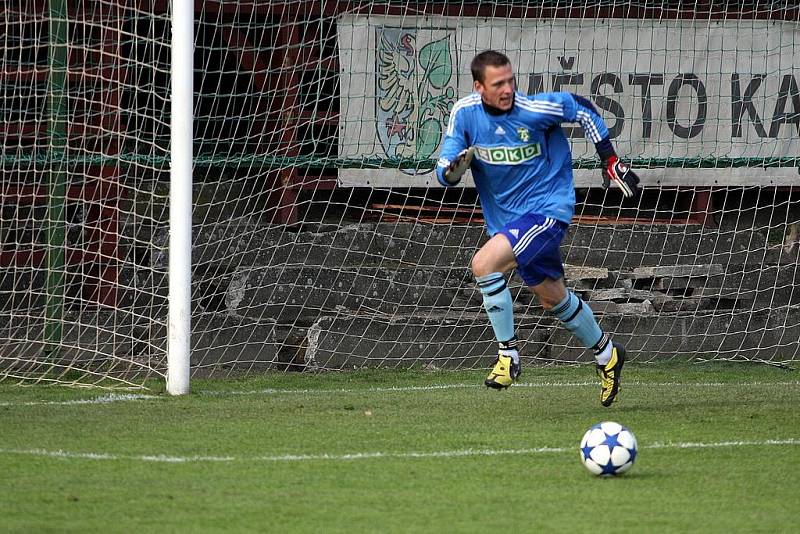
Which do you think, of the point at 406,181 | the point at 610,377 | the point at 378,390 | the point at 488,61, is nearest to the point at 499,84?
the point at 488,61

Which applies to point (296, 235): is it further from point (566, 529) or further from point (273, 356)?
point (566, 529)

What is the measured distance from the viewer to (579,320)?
23.5ft

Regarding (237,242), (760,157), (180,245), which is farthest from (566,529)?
(760,157)

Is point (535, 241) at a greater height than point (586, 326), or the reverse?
point (535, 241)

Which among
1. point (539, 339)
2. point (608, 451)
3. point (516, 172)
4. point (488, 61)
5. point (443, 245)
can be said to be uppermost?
point (488, 61)

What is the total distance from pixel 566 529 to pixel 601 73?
6912 mm

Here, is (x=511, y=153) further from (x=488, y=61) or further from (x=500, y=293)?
(x=500, y=293)

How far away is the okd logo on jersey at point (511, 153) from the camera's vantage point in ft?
22.8

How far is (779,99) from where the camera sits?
1089cm

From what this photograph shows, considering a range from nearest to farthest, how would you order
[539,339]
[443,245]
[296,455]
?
[296,455] < [539,339] < [443,245]

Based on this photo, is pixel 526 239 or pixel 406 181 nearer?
pixel 526 239

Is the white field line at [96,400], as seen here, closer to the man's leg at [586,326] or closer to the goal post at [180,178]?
the goal post at [180,178]

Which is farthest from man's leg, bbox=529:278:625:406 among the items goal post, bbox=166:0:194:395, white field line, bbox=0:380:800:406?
goal post, bbox=166:0:194:395

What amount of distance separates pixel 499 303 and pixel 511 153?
0.78 metres
